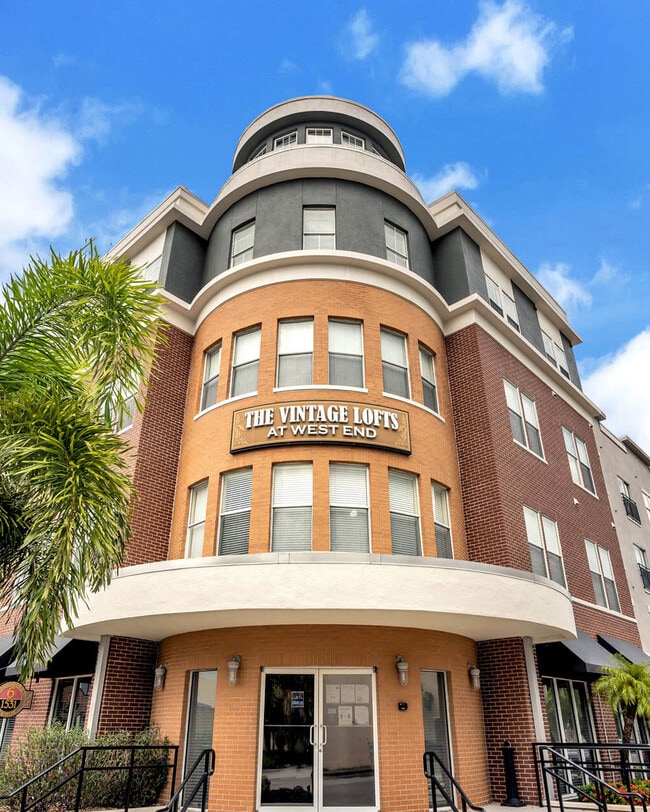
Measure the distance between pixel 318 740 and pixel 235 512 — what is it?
501 cm

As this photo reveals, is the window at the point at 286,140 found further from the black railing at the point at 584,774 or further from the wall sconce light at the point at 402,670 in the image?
the black railing at the point at 584,774

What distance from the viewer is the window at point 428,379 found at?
16594 mm

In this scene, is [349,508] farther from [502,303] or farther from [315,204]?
[502,303]

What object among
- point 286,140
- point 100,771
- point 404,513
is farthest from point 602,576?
point 286,140

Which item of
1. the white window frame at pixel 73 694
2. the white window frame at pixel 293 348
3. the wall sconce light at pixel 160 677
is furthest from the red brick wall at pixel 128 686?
the white window frame at pixel 293 348

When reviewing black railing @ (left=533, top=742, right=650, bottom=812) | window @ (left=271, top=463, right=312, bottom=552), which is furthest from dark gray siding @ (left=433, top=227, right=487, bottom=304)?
black railing @ (left=533, top=742, right=650, bottom=812)

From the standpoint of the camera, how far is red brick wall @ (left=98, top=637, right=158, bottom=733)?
13.1 m

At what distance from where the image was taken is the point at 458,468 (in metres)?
16.4

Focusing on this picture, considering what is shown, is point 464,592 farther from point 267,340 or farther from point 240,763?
point 267,340

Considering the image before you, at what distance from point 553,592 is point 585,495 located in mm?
10006

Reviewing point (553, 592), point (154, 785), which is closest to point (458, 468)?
point (553, 592)

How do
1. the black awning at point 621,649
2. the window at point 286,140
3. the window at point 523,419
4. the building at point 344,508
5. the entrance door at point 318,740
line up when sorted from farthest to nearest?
the window at point 286,140
the window at point 523,419
the black awning at point 621,649
the building at point 344,508
the entrance door at point 318,740

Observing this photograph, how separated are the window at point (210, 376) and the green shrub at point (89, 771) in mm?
8046

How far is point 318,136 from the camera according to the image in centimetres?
2069
